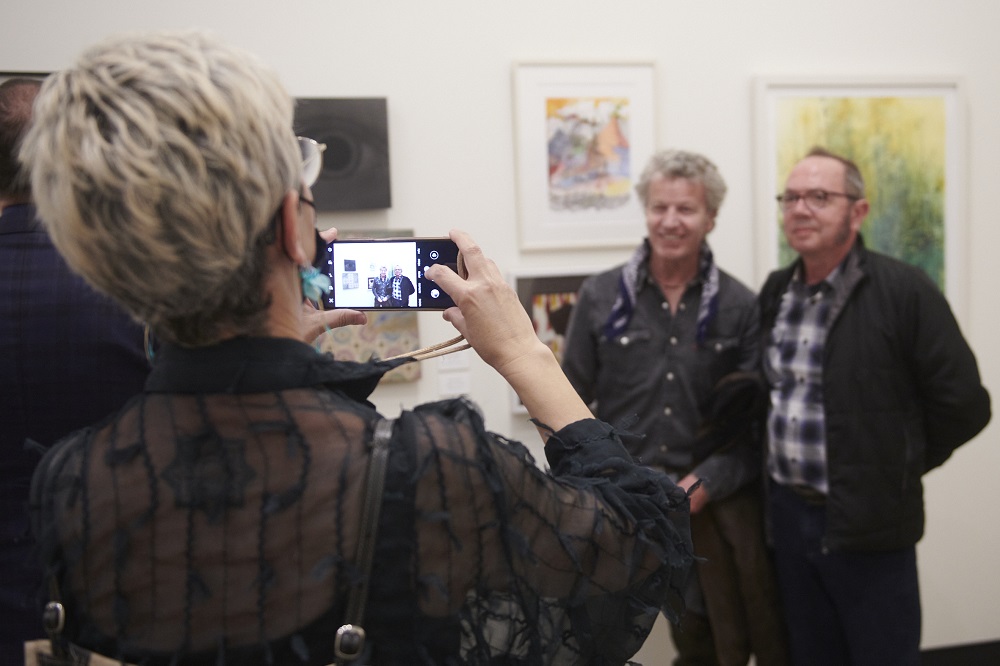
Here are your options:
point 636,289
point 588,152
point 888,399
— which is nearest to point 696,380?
point 636,289

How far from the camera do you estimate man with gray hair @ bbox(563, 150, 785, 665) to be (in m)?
2.59

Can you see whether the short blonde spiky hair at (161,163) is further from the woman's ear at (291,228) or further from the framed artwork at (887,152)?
the framed artwork at (887,152)

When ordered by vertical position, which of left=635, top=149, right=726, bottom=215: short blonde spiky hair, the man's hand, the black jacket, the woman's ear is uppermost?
left=635, top=149, right=726, bottom=215: short blonde spiky hair

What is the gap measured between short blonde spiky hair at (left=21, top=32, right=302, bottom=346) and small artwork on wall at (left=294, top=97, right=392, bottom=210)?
6.59 feet

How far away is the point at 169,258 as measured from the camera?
2.65 ft

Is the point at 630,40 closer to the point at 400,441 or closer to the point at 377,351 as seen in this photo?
the point at 377,351

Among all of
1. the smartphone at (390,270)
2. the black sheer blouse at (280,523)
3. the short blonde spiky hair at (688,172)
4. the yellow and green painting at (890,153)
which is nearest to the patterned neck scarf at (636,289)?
the short blonde spiky hair at (688,172)

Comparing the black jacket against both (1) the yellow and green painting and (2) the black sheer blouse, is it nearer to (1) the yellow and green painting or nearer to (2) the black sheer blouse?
(1) the yellow and green painting

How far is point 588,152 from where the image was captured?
307cm

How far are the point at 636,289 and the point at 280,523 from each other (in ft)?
6.49

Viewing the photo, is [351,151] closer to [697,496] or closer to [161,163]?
[697,496]

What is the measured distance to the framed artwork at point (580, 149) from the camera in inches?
119

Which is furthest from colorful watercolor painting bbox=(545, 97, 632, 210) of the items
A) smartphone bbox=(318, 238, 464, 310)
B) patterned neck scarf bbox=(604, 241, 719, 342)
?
smartphone bbox=(318, 238, 464, 310)

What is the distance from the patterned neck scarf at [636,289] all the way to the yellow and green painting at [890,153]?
0.67 meters
